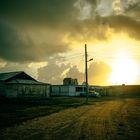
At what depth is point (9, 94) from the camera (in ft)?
165

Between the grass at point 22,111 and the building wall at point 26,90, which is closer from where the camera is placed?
the grass at point 22,111

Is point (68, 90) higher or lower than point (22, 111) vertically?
higher

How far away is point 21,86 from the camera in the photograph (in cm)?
5244

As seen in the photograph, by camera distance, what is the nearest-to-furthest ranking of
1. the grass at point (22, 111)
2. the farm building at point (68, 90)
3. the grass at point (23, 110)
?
the grass at point (22, 111) → the grass at point (23, 110) → the farm building at point (68, 90)

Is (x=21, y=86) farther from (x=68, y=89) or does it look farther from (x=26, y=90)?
(x=68, y=89)

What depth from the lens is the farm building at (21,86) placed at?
166 feet

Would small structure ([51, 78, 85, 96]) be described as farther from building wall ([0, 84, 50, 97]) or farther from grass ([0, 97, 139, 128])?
grass ([0, 97, 139, 128])

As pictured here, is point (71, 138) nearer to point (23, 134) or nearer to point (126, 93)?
point (23, 134)

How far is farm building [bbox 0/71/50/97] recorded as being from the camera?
5062 cm

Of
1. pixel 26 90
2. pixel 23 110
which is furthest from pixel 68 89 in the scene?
pixel 23 110

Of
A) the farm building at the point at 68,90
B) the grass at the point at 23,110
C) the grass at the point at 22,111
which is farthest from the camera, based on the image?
the farm building at the point at 68,90

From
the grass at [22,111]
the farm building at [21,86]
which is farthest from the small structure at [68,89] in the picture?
the grass at [22,111]

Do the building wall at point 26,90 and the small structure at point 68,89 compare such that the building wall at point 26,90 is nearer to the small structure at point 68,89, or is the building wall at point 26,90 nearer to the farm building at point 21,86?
the farm building at point 21,86

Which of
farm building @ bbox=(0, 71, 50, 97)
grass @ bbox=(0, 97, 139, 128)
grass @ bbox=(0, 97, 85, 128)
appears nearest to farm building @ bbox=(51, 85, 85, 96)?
farm building @ bbox=(0, 71, 50, 97)
